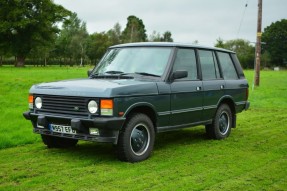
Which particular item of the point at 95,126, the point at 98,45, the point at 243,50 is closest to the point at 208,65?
the point at 95,126

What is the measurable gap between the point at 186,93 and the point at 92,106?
214cm

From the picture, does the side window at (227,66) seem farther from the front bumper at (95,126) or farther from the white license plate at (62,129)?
the white license plate at (62,129)

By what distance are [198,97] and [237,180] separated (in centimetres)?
268

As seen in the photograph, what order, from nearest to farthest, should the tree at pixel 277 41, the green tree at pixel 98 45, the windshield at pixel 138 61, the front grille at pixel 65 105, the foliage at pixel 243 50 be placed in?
the front grille at pixel 65 105 < the windshield at pixel 138 61 < the green tree at pixel 98 45 < the foliage at pixel 243 50 < the tree at pixel 277 41

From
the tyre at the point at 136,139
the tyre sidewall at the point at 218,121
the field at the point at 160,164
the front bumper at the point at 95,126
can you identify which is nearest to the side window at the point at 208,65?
the tyre sidewall at the point at 218,121

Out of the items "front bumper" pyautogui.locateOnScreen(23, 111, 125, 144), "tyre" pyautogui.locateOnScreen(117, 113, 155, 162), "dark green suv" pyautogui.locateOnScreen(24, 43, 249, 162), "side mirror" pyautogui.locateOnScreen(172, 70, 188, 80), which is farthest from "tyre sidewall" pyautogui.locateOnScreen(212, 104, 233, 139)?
"front bumper" pyautogui.locateOnScreen(23, 111, 125, 144)

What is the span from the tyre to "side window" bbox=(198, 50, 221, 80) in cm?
214

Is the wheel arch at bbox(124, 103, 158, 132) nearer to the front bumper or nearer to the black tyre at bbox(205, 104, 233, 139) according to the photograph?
the front bumper

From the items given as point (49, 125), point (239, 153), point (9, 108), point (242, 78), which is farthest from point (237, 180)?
point (9, 108)

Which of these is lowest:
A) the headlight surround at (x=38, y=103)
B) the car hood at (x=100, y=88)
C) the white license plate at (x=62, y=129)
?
the white license plate at (x=62, y=129)

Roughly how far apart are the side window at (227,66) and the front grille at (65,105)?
3961 mm

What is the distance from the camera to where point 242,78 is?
32.9ft

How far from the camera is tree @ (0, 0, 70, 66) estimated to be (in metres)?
55.1

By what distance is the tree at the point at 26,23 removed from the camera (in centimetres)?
5509
